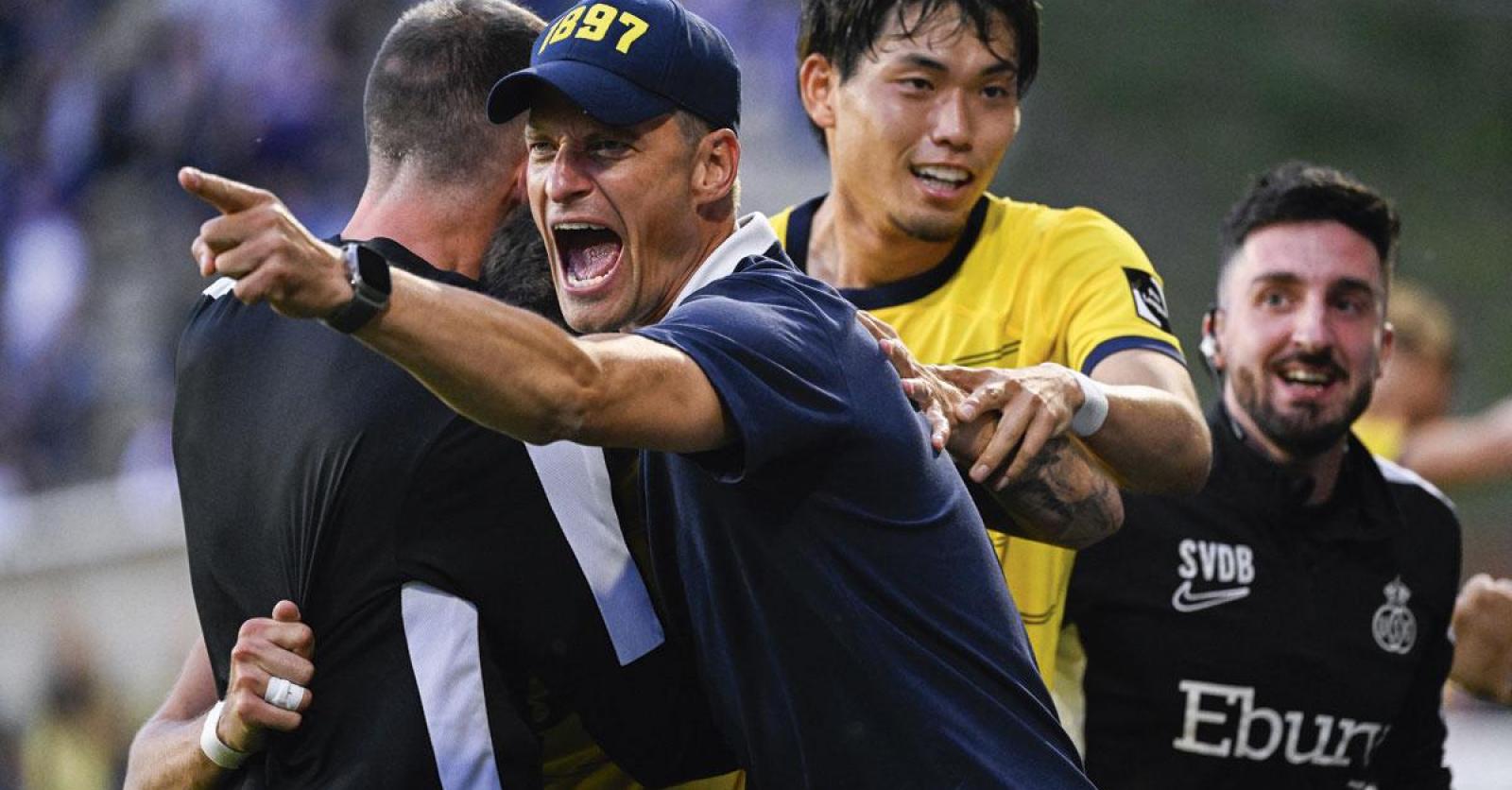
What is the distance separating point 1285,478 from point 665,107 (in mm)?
2535

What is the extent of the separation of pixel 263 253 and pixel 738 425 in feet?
2.44

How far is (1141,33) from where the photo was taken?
2319 centimetres

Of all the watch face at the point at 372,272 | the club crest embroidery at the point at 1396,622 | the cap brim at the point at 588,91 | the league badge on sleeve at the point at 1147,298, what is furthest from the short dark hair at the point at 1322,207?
the watch face at the point at 372,272

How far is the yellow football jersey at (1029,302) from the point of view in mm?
4777

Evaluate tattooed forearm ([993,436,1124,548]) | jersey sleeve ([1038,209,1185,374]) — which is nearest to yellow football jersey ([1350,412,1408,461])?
jersey sleeve ([1038,209,1185,374])

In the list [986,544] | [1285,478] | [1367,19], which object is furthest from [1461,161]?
[986,544]

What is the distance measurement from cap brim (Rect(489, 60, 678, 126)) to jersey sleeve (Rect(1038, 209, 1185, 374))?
1.33 meters

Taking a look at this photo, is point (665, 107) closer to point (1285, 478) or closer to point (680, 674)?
point (680, 674)

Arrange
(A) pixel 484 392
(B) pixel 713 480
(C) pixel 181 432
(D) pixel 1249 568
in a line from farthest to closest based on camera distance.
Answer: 1. (D) pixel 1249 568
2. (C) pixel 181 432
3. (B) pixel 713 480
4. (A) pixel 484 392

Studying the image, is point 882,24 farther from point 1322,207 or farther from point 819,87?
point 1322,207

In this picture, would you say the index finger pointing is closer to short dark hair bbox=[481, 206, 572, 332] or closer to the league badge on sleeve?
short dark hair bbox=[481, 206, 572, 332]

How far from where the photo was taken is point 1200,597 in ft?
18.1

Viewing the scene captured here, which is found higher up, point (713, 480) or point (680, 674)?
point (713, 480)

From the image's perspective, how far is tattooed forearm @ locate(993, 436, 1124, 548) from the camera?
4.13 metres
